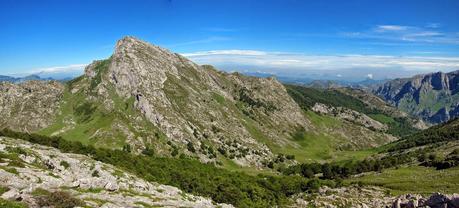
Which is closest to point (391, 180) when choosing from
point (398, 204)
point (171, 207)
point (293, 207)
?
point (293, 207)

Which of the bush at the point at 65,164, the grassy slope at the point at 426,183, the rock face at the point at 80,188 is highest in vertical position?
the rock face at the point at 80,188

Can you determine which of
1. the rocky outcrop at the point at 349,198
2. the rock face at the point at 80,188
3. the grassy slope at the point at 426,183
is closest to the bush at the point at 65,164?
the rock face at the point at 80,188

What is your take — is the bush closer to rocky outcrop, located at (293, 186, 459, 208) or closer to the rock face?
the rock face

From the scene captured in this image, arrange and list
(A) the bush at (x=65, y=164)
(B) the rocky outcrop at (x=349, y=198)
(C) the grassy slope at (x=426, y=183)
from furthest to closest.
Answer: (C) the grassy slope at (x=426, y=183)
(B) the rocky outcrop at (x=349, y=198)
(A) the bush at (x=65, y=164)

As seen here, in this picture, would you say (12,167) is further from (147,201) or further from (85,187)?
(147,201)

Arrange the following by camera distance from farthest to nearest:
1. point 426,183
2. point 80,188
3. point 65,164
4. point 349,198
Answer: point 426,183
point 349,198
point 65,164
point 80,188

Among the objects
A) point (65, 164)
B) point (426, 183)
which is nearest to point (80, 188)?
point (65, 164)

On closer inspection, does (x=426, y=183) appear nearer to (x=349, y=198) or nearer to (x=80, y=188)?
(x=349, y=198)

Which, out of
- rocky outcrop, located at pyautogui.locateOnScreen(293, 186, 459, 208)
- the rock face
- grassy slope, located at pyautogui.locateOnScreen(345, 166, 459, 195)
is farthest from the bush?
grassy slope, located at pyautogui.locateOnScreen(345, 166, 459, 195)

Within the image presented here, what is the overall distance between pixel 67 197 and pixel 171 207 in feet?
60.7

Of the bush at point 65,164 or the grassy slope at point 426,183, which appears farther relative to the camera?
the grassy slope at point 426,183

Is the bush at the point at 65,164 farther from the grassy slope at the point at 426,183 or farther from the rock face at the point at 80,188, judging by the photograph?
the grassy slope at the point at 426,183

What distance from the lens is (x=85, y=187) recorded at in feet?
210

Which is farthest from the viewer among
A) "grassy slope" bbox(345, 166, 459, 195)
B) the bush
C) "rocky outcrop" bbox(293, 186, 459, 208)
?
"grassy slope" bbox(345, 166, 459, 195)
